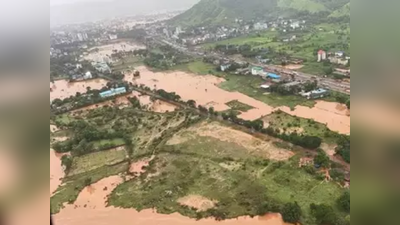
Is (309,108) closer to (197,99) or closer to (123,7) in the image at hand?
(197,99)

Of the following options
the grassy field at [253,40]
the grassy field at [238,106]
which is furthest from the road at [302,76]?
the grassy field at [238,106]

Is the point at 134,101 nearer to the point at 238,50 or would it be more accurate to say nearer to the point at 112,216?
the point at 112,216

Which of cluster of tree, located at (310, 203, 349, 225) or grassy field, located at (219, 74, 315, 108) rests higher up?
grassy field, located at (219, 74, 315, 108)

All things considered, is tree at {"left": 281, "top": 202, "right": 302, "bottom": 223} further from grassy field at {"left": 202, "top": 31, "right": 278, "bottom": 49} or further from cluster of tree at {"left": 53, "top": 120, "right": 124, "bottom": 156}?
grassy field at {"left": 202, "top": 31, "right": 278, "bottom": 49}

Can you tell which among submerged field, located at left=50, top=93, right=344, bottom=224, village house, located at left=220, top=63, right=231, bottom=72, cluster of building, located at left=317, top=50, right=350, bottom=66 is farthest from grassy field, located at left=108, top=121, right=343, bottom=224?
village house, located at left=220, top=63, right=231, bottom=72

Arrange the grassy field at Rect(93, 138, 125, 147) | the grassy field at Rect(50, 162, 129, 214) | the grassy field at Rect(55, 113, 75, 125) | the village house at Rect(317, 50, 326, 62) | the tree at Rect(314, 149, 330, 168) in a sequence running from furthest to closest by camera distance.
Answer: the village house at Rect(317, 50, 326, 62) → the grassy field at Rect(55, 113, 75, 125) → the grassy field at Rect(93, 138, 125, 147) → the tree at Rect(314, 149, 330, 168) → the grassy field at Rect(50, 162, 129, 214)

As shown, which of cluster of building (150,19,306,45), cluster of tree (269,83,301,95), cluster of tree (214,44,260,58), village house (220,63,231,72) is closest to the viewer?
cluster of tree (269,83,301,95)
